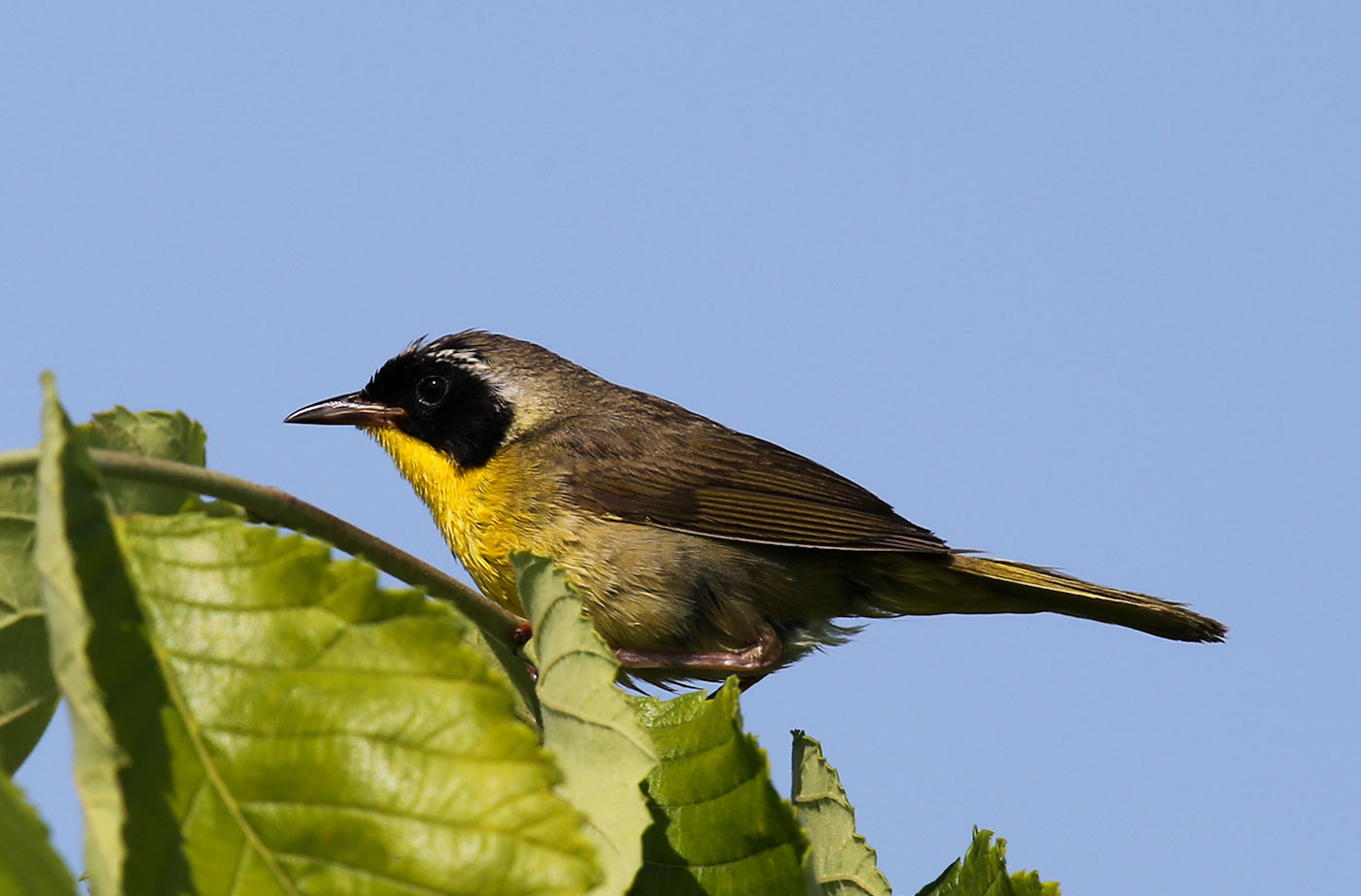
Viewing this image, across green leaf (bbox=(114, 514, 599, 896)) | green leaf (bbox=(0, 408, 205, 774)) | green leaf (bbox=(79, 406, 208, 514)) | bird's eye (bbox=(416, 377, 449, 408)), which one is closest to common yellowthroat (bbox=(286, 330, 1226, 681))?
bird's eye (bbox=(416, 377, 449, 408))

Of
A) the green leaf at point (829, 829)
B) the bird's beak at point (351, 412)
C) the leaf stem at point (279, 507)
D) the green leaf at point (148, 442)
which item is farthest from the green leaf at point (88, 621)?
the bird's beak at point (351, 412)

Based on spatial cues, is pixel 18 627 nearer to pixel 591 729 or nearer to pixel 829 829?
pixel 591 729

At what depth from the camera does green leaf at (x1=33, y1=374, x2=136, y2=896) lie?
3.69 ft

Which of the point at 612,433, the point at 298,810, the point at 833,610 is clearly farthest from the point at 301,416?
the point at 298,810

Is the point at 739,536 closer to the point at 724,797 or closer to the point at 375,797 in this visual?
the point at 724,797

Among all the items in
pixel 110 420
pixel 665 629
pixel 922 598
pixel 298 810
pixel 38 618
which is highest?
pixel 922 598

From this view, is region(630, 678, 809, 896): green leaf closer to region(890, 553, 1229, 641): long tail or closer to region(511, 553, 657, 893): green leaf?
region(511, 553, 657, 893): green leaf

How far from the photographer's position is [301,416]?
20.3ft

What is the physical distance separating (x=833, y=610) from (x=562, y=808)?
4.70m

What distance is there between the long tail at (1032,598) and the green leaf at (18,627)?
443 cm

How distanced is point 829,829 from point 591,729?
757 mm

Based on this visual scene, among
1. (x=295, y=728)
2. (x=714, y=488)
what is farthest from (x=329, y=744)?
(x=714, y=488)

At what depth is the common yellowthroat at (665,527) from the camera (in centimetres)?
555

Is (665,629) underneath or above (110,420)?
above
